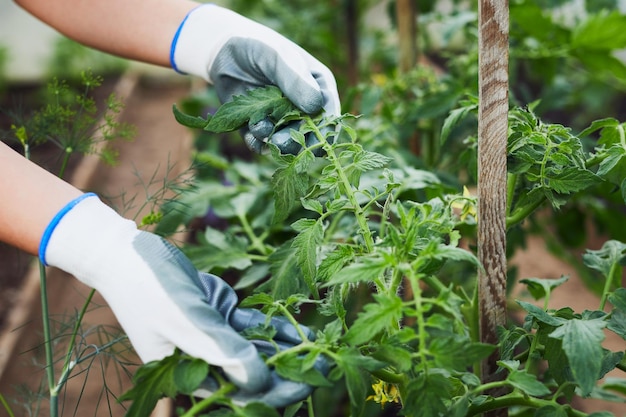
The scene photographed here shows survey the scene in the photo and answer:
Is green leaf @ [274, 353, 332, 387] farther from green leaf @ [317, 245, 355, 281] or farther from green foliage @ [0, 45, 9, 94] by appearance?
green foliage @ [0, 45, 9, 94]

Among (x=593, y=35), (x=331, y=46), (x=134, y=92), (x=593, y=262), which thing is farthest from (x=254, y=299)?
(x=134, y=92)

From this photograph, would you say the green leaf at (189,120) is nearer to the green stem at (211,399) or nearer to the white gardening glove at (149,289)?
the white gardening glove at (149,289)

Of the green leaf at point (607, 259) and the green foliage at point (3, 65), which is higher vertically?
the green leaf at point (607, 259)

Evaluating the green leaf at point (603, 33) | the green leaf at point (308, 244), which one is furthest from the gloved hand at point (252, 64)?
the green leaf at point (603, 33)

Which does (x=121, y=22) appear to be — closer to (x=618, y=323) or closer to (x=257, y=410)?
(x=257, y=410)

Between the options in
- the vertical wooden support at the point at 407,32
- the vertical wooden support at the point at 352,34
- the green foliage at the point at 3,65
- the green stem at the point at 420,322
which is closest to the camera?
the green stem at the point at 420,322

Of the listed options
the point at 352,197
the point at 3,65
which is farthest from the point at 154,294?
the point at 3,65

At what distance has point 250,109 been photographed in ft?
2.58

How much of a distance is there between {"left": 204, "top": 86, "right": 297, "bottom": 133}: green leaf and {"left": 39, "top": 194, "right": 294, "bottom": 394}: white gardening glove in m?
0.15

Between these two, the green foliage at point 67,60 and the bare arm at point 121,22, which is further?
the green foliage at point 67,60

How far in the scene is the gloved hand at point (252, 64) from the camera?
815 mm

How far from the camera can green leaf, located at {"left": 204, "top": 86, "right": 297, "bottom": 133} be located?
2.53 feet

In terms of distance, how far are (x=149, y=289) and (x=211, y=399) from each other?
0.12 m

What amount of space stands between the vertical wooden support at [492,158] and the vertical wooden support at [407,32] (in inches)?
33.9
